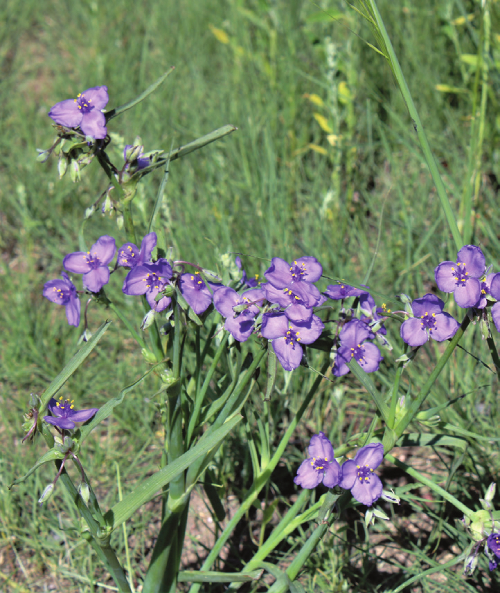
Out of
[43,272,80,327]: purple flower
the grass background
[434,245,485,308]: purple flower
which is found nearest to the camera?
[434,245,485,308]: purple flower

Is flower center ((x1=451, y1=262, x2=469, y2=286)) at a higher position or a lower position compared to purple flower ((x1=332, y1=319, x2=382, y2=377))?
higher

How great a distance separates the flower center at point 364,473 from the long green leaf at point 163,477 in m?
0.26

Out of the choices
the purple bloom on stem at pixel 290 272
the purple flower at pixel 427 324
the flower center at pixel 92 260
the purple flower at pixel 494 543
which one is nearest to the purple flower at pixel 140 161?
the flower center at pixel 92 260

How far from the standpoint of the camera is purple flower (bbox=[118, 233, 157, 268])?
3.48 feet

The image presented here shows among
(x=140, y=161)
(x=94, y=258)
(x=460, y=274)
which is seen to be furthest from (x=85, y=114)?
(x=460, y=274)

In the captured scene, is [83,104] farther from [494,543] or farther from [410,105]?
[494,543]

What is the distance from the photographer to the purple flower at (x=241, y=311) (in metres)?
1.05

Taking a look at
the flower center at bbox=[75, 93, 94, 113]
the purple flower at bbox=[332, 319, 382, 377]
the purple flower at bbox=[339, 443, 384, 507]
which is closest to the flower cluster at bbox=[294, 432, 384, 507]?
the purple flower at bbox=[339, 443, 384, 507]

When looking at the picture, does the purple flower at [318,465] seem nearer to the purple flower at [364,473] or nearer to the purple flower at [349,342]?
the purple flower at [364,473]

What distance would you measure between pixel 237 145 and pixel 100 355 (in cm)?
113

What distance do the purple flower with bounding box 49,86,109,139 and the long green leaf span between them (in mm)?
578

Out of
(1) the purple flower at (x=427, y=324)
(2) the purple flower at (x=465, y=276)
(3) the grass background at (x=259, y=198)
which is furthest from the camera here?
(3) the grass background at (x=259, y=198)

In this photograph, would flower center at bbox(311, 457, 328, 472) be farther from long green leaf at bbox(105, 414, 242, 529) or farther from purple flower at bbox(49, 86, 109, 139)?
purple flower at bbox(49, 86, 109, 139)

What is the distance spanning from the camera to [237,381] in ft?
3.78
